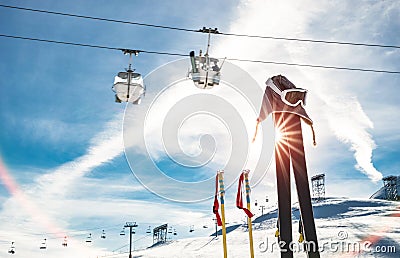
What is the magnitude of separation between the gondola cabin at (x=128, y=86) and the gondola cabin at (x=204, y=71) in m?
0.91

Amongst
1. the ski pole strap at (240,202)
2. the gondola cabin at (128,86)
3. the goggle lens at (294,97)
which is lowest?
the ski pole strap at (240,202)

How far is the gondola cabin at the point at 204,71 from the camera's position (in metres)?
6.45

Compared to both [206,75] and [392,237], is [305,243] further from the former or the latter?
[392,237]

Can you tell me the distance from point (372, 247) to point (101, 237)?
48771mm

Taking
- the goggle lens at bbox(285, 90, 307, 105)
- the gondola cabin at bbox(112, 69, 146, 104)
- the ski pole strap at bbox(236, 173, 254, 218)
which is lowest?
the ski pole strap at bbox(236, 173, 254, 218)

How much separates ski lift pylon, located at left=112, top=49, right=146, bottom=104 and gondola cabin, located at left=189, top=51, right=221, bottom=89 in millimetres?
916

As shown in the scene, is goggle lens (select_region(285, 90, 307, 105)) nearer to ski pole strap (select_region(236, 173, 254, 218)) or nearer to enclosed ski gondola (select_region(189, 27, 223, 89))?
enclosed ski gondola (select_region(189, 27, 223, 89))

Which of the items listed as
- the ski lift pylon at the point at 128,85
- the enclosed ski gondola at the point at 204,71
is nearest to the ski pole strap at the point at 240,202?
the enclosed ski gondola at the point at 204,71

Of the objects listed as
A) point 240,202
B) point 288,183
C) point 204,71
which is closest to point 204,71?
point 204,71

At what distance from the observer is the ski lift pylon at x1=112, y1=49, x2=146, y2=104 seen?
6.53 metres

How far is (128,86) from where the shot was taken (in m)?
6.54

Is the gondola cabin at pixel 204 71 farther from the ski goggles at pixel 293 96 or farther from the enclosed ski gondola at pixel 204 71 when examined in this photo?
the ski goggles at pixel 293 96

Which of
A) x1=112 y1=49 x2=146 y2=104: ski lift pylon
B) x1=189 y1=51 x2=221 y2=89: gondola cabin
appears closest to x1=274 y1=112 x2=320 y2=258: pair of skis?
x1=189 y1=51 x2=221 y2=89: gondola cabin

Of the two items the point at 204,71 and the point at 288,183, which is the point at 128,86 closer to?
the point at 204,71
